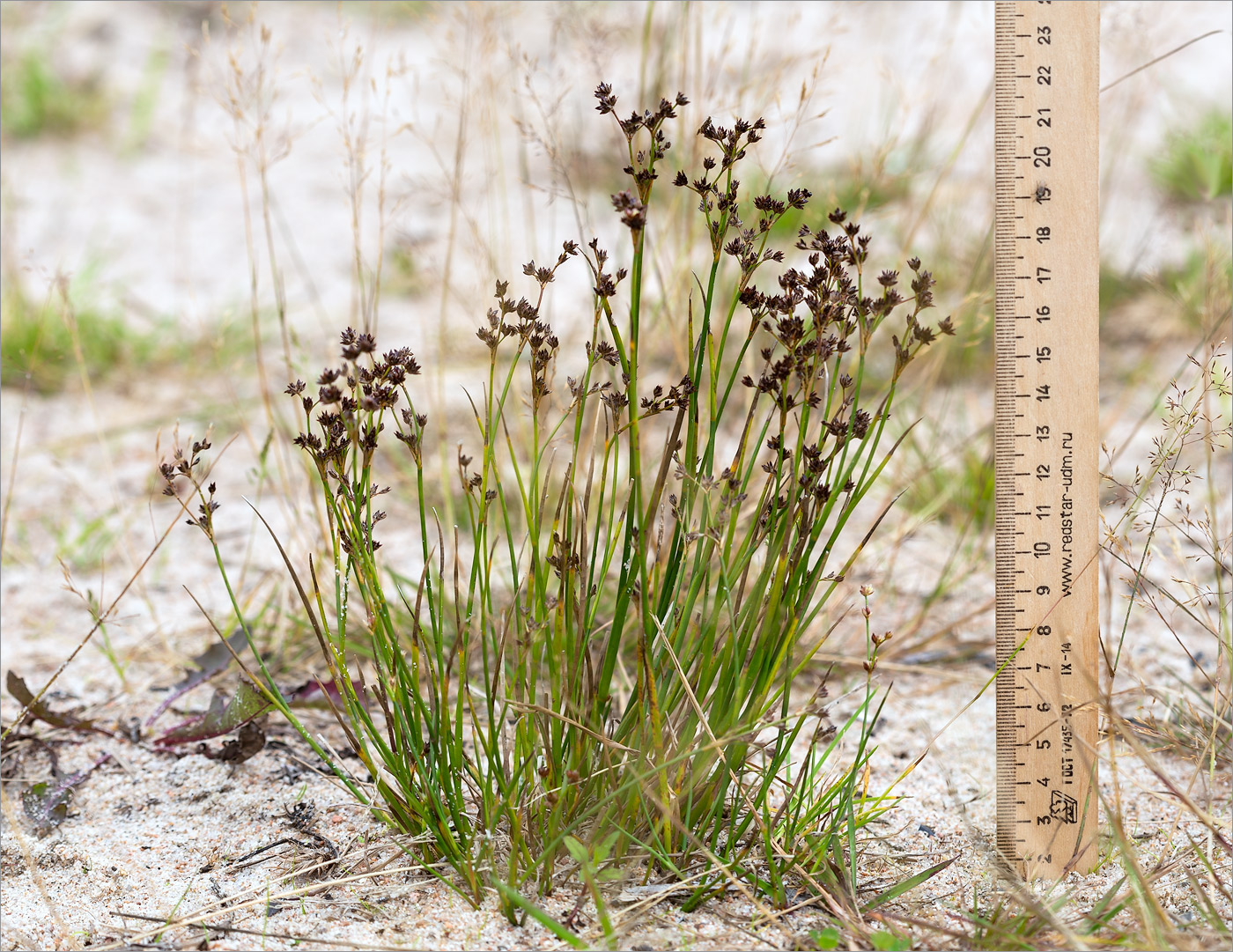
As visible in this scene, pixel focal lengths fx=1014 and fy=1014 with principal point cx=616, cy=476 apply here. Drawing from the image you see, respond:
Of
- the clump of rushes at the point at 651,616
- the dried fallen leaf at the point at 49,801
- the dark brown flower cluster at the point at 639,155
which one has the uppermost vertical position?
the dark brown flower cluster at the point at 639,155

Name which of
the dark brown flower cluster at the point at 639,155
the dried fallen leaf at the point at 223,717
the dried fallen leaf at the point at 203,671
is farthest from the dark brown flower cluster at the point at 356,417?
the dried fallen leaf at the point at 203,671

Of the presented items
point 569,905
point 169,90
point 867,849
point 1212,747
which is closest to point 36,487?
point 569,905

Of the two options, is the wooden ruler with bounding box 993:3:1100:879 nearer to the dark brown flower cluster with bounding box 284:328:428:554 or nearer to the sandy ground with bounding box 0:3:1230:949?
the sandy ground with bounding box 0:3:1230:949

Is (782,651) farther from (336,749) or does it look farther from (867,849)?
(336,749)

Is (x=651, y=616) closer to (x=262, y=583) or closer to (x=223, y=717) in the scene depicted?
(x=223, y=717)

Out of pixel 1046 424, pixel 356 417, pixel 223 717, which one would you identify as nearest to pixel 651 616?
pixel 356 417

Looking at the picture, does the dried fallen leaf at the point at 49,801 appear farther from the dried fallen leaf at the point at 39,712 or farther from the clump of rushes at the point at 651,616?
the clump of rushes at the point at 651,616
